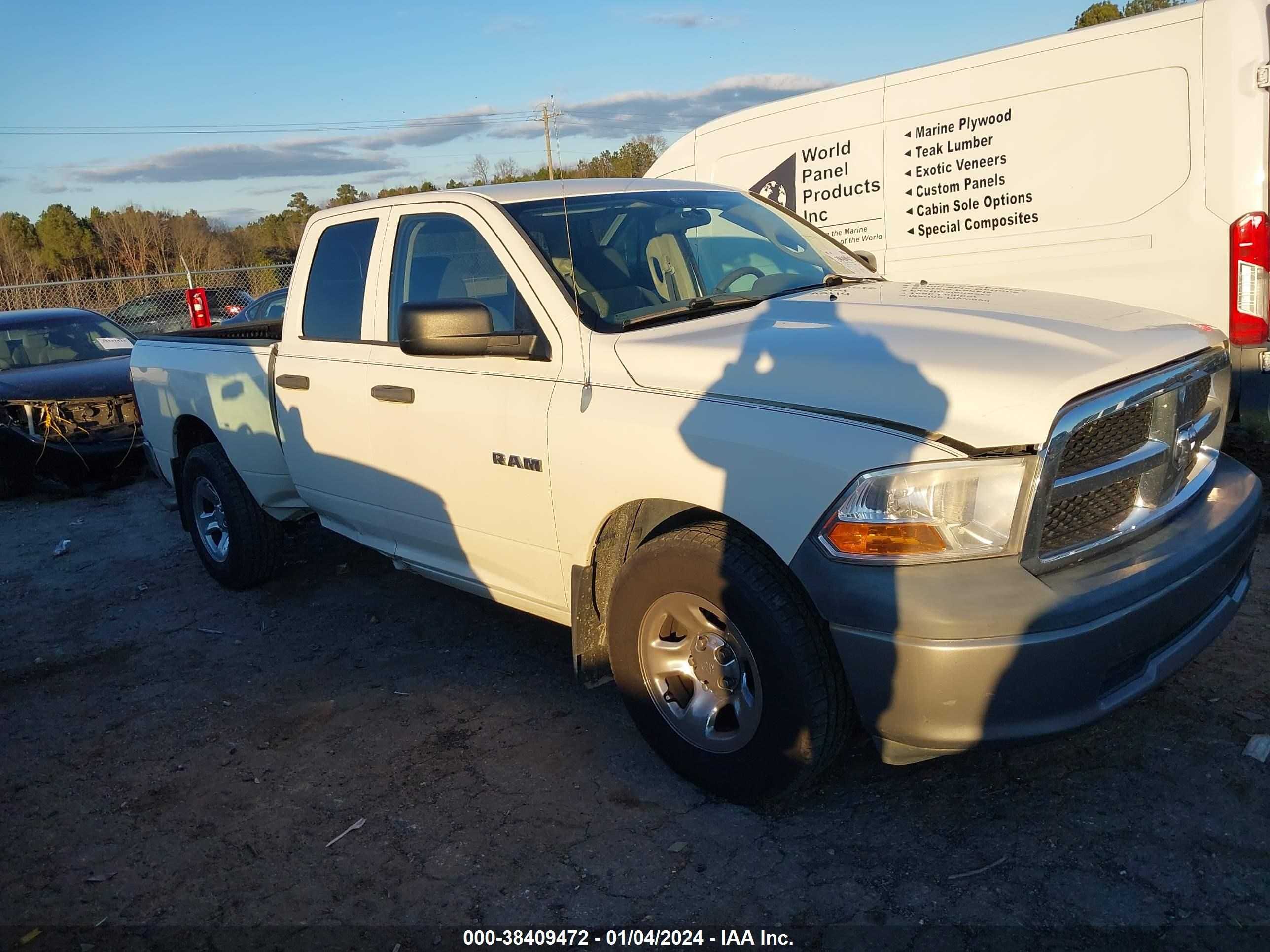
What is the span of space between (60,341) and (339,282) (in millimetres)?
6616

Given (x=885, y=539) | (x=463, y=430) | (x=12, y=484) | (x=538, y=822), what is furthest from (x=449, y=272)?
(x=12, y=484)

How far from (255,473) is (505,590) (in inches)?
83.8

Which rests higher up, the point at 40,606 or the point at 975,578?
the point at 975,578

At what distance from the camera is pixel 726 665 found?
10.0 ft

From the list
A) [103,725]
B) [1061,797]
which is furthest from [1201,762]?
[103,725]

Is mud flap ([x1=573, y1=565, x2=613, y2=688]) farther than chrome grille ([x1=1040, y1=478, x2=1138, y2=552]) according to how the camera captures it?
Yes

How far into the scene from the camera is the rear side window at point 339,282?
14.7ft

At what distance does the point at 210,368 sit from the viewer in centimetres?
546

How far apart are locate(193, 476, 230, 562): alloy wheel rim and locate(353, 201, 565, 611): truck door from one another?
5.79 feet

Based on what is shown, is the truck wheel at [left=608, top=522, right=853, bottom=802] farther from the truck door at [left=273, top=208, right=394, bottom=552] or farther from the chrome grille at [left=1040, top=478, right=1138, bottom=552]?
the truck door at [left=273, top=208, right=394, bottom=552]

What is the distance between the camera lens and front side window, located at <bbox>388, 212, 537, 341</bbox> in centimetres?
375

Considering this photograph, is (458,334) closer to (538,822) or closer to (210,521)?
(538,822)

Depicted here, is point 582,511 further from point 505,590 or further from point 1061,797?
point 1061,797

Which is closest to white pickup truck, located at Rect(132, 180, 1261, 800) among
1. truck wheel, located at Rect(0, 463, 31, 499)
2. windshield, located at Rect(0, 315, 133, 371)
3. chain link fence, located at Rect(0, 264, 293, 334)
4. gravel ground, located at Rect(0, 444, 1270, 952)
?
gravel ground, located at Rect(0, 444, 1270, 952)
